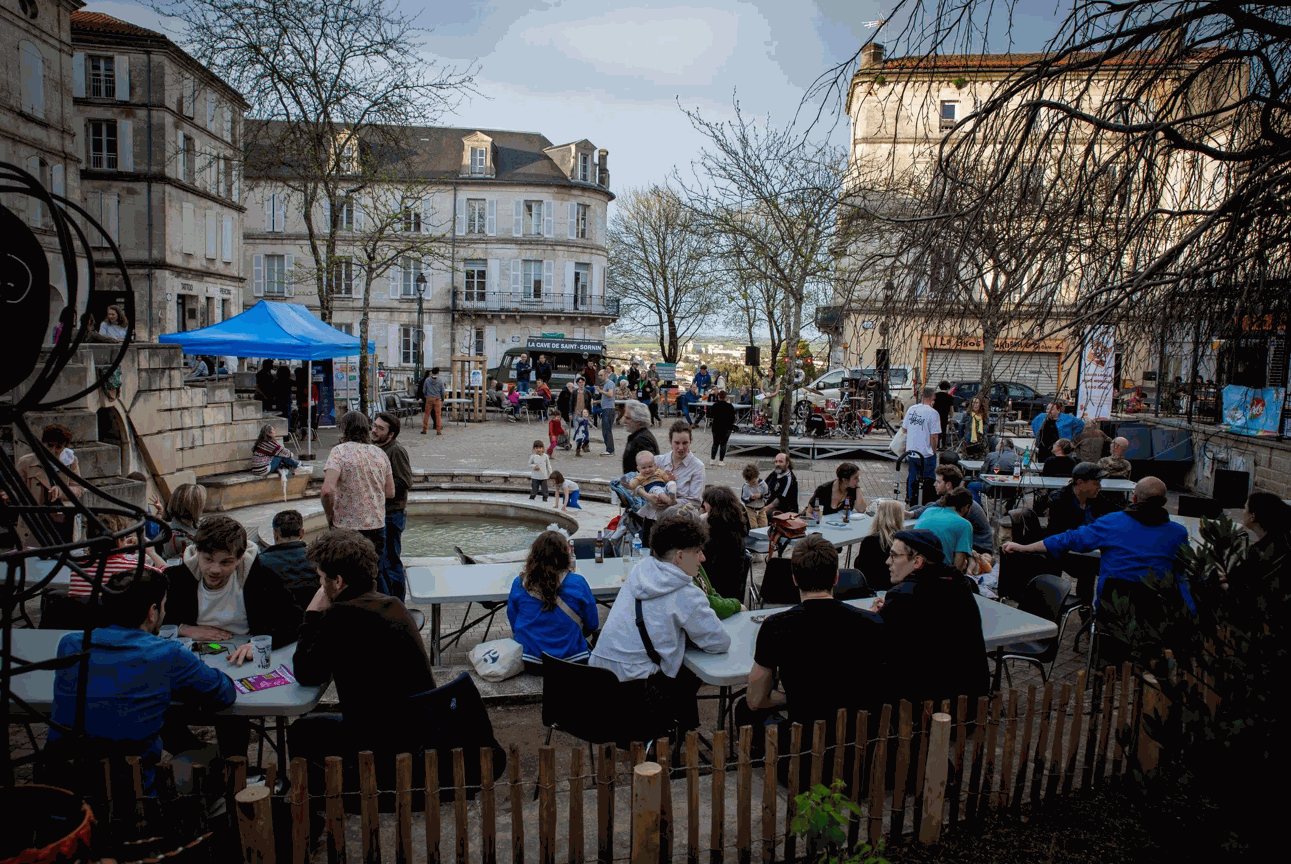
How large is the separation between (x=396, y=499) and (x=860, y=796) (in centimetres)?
444

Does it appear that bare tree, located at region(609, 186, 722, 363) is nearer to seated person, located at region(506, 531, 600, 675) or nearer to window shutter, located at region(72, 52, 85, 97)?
window shutter, located at region(72, 52, 85, 97)

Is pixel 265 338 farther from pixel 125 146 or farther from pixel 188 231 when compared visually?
pixel 125 146

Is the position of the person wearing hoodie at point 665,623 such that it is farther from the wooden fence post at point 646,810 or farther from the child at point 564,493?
the child at point 564,493

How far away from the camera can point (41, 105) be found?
1917cm

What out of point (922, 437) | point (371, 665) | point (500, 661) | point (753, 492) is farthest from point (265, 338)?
point (371, 665)

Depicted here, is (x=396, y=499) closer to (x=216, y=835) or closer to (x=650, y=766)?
(x=216, y=835)

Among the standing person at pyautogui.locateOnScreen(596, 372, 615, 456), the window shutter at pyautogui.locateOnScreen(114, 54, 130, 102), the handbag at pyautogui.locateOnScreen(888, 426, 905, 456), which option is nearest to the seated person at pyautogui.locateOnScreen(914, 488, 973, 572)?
the handbag at pyautogui.locateOnScreen(888, 426, 905, 456)

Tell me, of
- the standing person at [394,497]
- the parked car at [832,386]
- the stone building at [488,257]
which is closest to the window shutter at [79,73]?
the stone building at [488,257]

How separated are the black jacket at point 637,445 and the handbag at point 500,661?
2978 mm

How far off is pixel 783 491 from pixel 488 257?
37.4 meters

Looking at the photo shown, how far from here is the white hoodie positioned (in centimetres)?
390

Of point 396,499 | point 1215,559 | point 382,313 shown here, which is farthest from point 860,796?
point 382,313

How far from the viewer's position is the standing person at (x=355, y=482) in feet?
19.5

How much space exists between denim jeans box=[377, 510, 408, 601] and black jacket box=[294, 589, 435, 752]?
3122 mm
